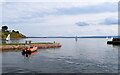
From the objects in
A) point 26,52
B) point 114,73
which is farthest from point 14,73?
point 26,52

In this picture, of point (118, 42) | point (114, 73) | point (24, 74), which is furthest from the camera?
point (118, 42)

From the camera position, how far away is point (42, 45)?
105 m

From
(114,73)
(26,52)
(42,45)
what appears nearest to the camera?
(114,73)

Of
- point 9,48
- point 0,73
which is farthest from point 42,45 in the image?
point 0,73

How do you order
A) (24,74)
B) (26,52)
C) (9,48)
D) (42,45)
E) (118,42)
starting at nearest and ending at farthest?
1. (24,74)
2. (26,52)
3. (9,48)
4. (42,45)
5. (118,42)

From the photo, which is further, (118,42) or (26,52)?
(118,42)

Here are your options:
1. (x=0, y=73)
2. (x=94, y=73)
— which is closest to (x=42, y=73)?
(x=0, y=73)

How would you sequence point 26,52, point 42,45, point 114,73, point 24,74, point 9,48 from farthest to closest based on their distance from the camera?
1. point 42,45
2. point 9,48
3. point 26,52
4. point 114,73
5. point 24,74

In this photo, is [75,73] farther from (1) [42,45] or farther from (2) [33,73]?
(1) [42,45]

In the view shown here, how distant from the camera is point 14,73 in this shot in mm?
33781

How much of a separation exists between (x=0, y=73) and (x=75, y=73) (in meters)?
16.9

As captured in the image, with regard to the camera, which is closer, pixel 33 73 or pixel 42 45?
pixel 33 73

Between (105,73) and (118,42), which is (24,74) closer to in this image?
(105,73)

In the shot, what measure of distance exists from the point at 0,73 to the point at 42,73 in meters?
9.50
